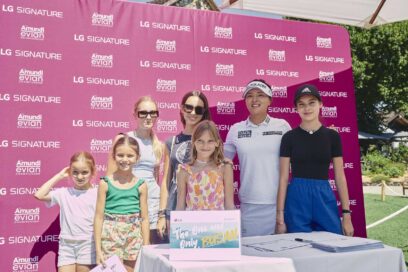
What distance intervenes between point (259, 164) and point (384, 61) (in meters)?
18.9

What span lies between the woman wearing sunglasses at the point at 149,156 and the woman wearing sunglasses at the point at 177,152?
204 mm

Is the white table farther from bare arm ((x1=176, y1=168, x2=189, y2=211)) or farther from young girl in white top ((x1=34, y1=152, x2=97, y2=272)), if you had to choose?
young girl in white top ((x1=34, y1=152, x2=97, y2=272))

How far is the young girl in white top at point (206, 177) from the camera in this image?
266 centimetres

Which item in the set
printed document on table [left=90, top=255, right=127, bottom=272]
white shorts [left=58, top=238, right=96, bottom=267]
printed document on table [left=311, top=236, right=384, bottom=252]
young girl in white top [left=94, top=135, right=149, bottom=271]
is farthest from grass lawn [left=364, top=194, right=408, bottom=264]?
printed document on table [left=90, top=255, right=127, bottom=272]

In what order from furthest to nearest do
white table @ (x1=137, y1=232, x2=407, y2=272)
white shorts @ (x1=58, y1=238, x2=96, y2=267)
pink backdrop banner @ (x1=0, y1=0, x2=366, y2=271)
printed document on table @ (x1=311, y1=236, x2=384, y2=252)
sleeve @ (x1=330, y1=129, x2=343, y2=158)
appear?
pink backdrop banner @ (x1=0, y1=0, x2=366, y2=271)
white shorts @ (x1=58, y1=238, x2=96, y2=267)
sleeve @ (x1=330, y1=129, x2=343, y2=158)
printed document on table @ (x1=311, y1=236, x2=384, y2=252)
white table @ (x1=137, y1=232, x2=407, y2=272)

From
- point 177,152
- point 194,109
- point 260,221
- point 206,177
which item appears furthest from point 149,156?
point 260,221

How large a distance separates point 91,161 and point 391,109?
21.1 metres

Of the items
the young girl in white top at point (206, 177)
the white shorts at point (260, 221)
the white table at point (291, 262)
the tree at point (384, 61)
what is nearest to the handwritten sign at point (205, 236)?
the white table at point (291, 262)

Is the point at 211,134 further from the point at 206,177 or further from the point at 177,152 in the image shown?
the point at 177,152

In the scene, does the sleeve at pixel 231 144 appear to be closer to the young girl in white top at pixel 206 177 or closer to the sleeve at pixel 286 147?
the sleeve at pixel 286 147

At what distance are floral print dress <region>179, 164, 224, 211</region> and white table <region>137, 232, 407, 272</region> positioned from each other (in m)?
0.71

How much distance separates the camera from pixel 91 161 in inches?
124

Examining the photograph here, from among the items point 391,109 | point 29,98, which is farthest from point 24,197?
point 391,109

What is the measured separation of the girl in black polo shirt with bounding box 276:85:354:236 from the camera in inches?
111
